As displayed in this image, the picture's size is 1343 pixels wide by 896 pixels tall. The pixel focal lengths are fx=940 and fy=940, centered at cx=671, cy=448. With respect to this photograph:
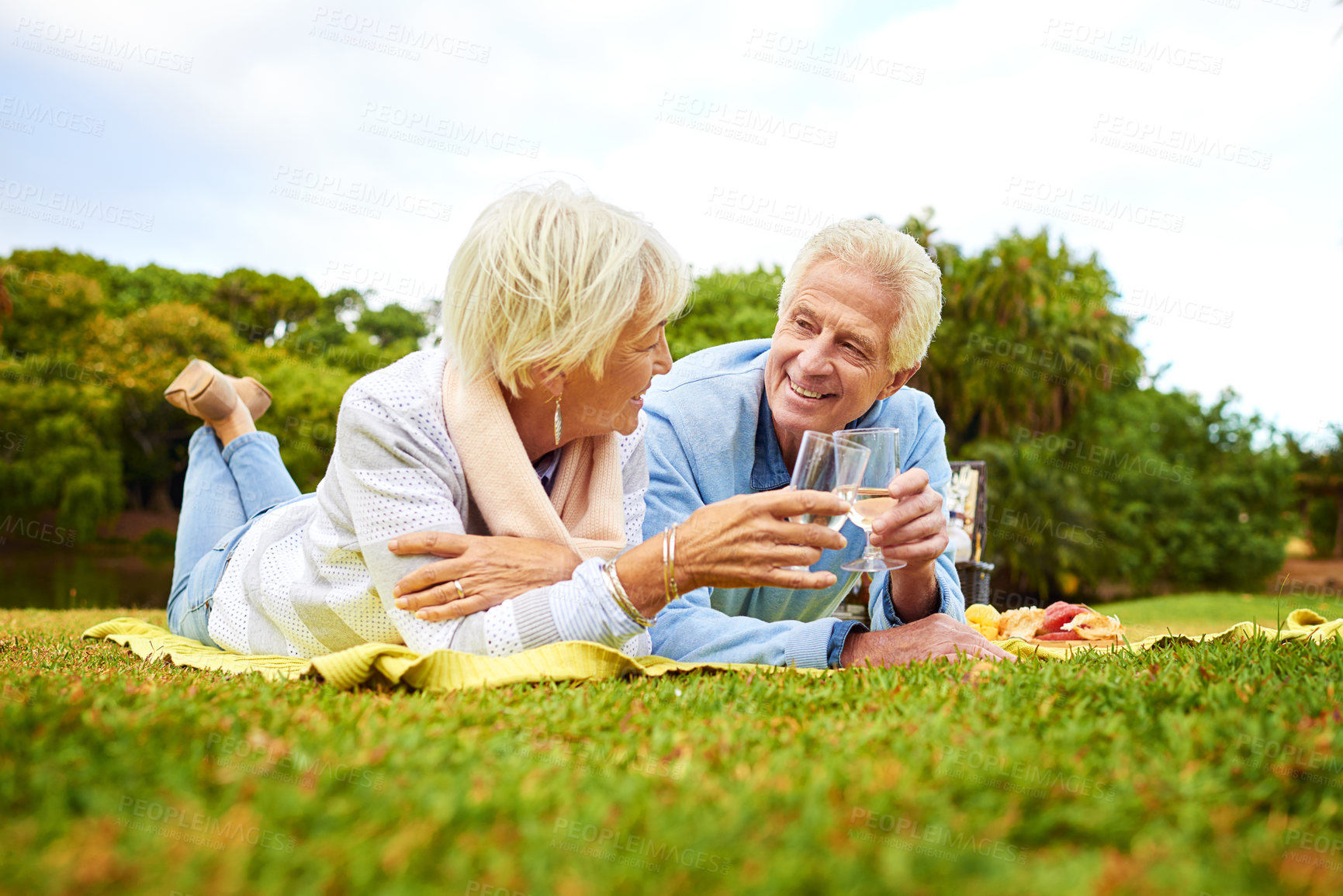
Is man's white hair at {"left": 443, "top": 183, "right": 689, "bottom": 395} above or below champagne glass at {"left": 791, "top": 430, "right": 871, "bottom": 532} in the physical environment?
above

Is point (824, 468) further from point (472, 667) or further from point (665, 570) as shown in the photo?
point (472, 667)

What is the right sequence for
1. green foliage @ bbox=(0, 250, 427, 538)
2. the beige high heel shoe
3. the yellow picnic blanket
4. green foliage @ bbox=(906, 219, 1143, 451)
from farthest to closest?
green foliage @ bbox=(906, 219, 1143, 451)
green foliage @ bbox=(0, 250, 427, 538)
the beige high heel shoe
the yellow picnic blanket

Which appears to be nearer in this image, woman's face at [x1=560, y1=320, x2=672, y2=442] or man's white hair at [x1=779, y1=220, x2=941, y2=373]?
woman's face at [x1=560, y1=320, x2=672, y2=442]

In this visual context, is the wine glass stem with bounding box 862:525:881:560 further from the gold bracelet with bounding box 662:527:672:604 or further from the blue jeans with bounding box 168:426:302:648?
the blue jeans with bounding box 168:426:302:648

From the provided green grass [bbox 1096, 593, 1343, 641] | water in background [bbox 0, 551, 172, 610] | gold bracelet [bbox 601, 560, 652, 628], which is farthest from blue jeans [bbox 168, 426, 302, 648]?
green grass [bbox 1096, 593, 1343, 641]

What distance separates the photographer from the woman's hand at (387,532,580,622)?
3.12 meters

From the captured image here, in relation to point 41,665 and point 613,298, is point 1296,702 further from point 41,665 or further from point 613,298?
point 41,665

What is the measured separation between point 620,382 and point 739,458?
150 centimetres

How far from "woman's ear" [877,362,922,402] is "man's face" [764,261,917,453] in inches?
5.5

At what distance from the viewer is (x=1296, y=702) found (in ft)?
7.51

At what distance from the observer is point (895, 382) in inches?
197

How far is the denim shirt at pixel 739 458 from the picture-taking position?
4.38 m

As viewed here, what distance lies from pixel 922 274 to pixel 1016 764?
331 centimetres

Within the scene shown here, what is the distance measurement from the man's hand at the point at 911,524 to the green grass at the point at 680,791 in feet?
2.69
